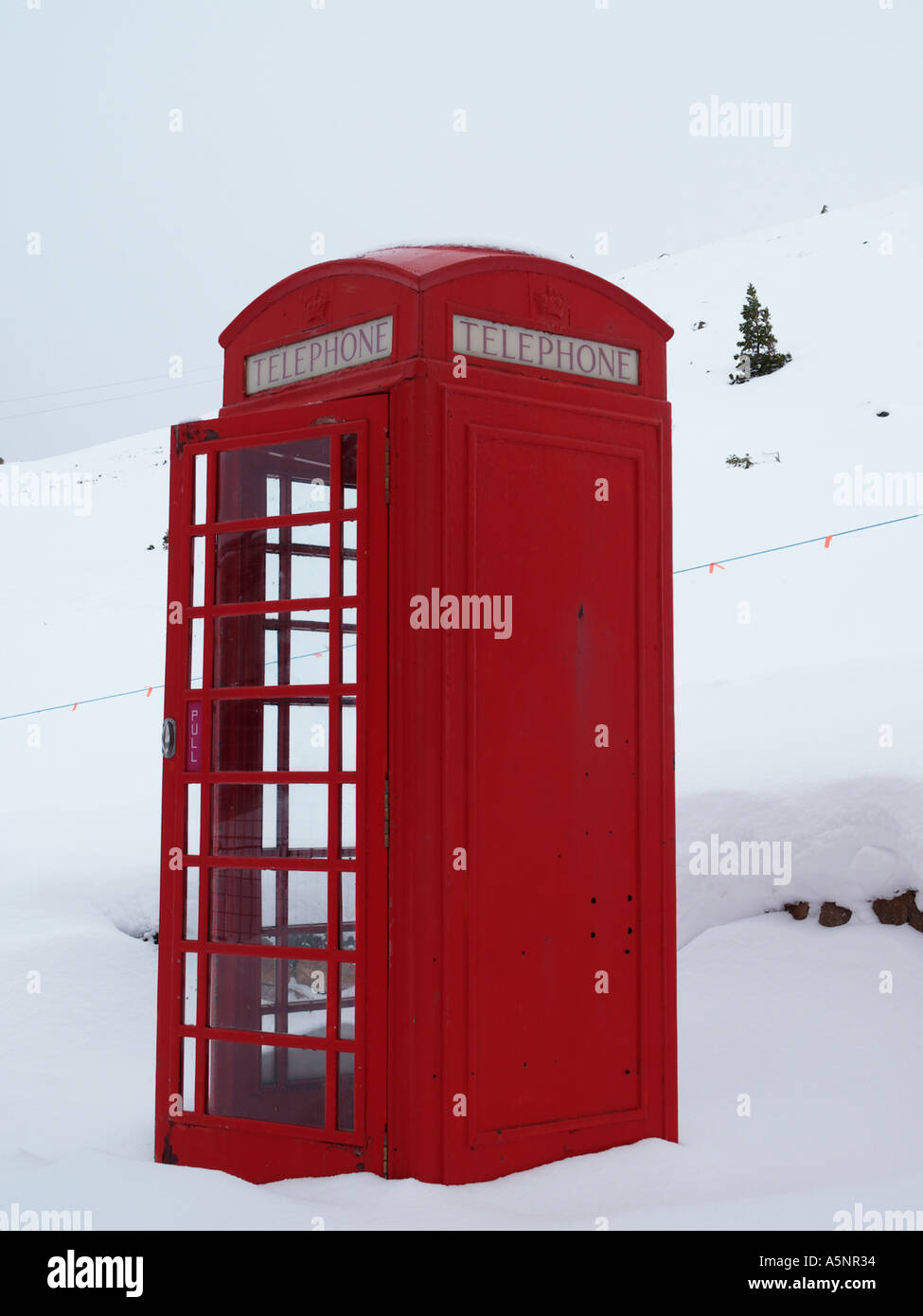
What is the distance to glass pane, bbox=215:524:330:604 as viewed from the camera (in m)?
4.46

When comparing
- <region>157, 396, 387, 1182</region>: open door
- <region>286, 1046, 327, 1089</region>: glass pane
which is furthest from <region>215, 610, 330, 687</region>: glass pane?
<region>286, 1046, 327, 1089</region>: glass pane

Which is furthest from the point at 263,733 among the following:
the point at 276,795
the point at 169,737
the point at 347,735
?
the point at 347,735

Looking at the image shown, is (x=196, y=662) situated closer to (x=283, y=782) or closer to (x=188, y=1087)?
(x=283, y=782)

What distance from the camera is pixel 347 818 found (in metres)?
4.20

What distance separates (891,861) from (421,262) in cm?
363

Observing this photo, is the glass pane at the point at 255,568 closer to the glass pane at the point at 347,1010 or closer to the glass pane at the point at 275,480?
the glass pane at the point at 275,480

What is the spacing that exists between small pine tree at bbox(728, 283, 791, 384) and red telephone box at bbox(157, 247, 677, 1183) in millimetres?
24478

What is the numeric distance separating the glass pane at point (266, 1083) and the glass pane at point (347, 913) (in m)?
0.67

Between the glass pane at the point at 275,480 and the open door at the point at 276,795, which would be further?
the glass pane at the point at 275,480

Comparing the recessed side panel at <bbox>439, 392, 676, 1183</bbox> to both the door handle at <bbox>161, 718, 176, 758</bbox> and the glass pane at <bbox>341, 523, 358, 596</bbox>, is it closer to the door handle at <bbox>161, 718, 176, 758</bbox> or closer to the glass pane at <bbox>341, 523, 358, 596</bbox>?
the glass pane at <bbox>341, 523, 358, 596</bbox>

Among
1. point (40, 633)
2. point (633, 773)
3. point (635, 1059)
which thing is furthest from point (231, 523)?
point (40, 633)

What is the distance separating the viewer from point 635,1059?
14.3ft

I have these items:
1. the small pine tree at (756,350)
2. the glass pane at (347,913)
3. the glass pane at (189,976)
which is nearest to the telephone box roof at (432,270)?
the glass pane at (347,913)

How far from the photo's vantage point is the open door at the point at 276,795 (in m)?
4.05
